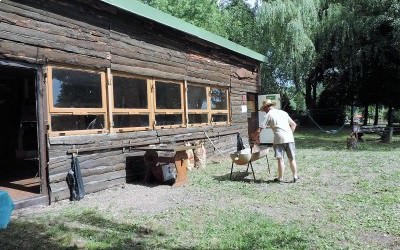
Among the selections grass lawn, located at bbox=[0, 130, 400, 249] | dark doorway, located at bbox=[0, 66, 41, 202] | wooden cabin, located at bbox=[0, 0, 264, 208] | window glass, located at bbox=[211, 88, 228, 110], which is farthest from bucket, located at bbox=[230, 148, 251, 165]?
dark doorway, located at bbox=[0, 66, 41, 202]

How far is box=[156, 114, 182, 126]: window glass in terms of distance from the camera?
9422 mm

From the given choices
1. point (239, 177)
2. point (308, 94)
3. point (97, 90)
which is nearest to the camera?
point (97, 90)

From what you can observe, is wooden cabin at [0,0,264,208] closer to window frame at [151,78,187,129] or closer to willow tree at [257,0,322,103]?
window frame at [151,78,187,129]

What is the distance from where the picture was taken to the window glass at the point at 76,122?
6.77 meters

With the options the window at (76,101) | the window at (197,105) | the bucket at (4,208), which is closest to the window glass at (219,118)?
the window at (197,105)

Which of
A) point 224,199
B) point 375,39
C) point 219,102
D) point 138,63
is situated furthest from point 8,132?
point 375,39

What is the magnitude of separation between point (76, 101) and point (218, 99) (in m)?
6.13

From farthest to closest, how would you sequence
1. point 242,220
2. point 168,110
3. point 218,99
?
1. point 218,99
2. point 168,110
3. point 242,220

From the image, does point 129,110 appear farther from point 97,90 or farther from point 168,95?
point 168,95

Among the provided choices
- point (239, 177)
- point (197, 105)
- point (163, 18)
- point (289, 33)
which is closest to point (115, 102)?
point (163, 18)

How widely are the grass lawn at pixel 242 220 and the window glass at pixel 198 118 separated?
300cm

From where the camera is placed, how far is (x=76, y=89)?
7.16m

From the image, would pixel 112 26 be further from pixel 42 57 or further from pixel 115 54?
pixel 42 57

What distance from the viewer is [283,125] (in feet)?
26.3
